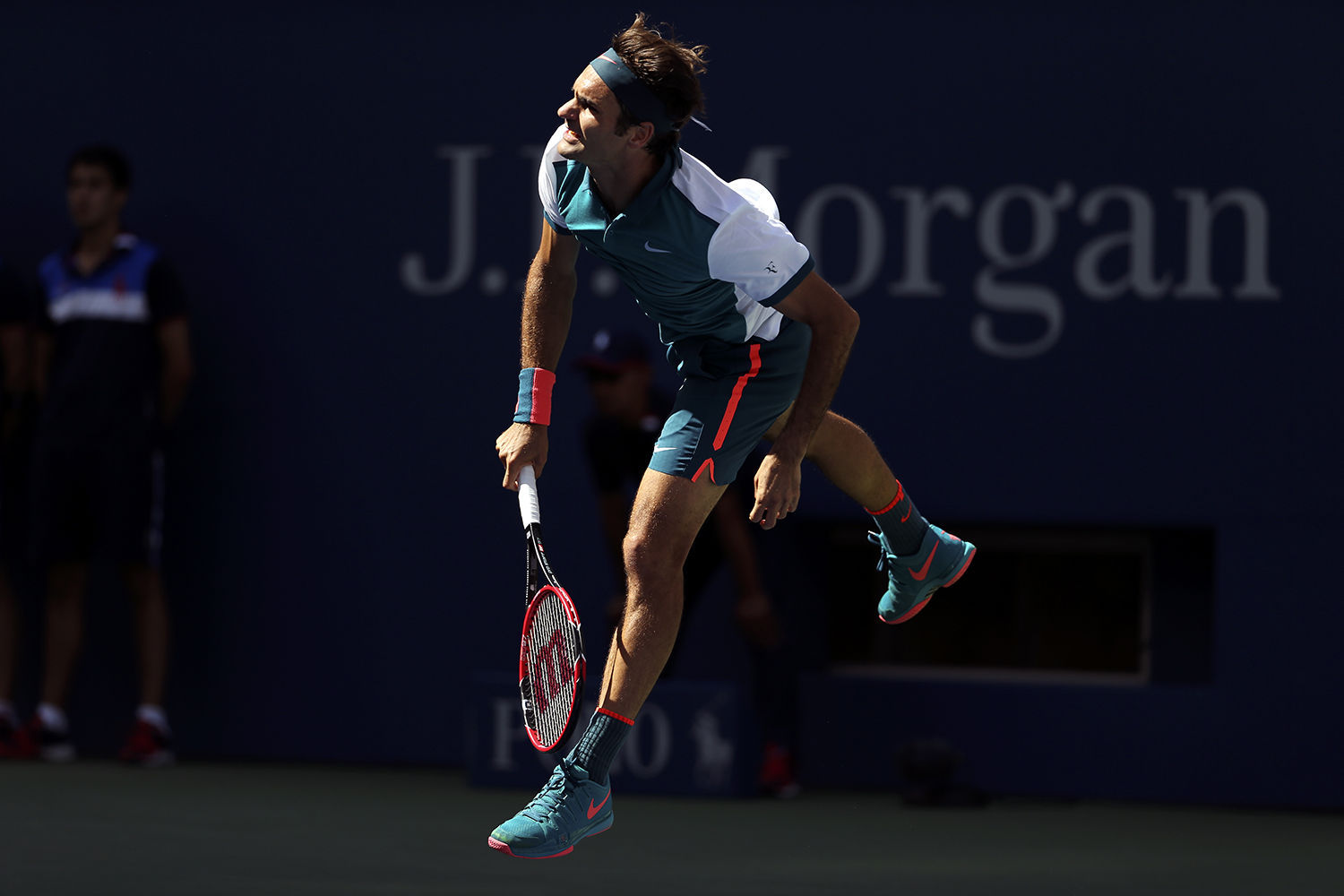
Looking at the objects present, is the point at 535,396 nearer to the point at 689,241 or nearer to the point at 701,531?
the point at 689,241

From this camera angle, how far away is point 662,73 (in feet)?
14.1

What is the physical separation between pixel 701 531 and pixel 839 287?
1169 mm

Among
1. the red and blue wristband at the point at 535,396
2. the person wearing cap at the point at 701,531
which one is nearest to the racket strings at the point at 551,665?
the red and blue wristband at the point at 535,396

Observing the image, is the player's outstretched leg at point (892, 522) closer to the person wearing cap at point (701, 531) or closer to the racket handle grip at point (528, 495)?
the racket handle grip at point (528, 495)

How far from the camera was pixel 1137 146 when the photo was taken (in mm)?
7285

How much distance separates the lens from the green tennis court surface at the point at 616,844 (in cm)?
543

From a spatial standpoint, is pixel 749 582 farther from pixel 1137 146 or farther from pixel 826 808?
pixel 1137 146

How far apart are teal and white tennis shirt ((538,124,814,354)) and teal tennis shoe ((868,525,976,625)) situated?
3.27ft

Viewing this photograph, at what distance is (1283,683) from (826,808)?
5.81 ft

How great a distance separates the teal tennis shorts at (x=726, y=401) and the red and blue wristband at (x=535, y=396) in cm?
29

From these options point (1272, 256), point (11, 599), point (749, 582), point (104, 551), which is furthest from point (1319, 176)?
point (11, 599)

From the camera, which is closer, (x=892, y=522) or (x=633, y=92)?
(x=633, y=92)

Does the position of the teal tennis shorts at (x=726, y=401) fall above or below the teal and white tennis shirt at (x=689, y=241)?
below

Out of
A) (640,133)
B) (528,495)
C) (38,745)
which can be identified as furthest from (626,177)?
(38,745)
